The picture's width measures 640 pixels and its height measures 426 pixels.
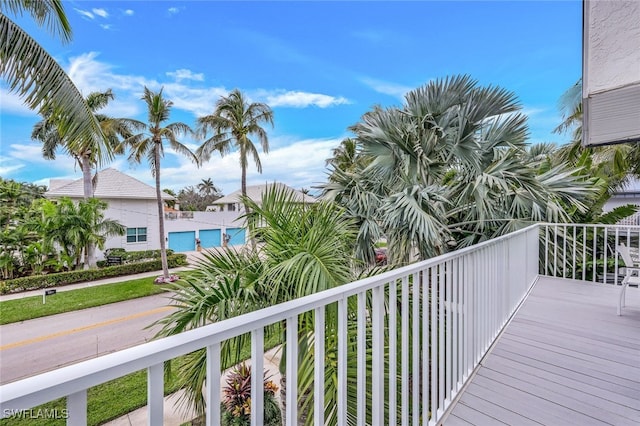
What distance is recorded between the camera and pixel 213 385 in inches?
31.1

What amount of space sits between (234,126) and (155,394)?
44.3 ft

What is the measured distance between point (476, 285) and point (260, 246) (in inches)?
70.2

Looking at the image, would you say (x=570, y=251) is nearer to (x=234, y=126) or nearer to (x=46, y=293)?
(x=234, y=126)

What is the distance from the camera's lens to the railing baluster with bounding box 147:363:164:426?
2.19 ft

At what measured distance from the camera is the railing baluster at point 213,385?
30.6 inches

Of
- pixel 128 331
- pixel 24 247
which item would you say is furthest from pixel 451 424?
pixel 24 247

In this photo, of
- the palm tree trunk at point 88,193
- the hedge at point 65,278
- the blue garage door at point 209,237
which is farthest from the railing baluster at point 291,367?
the blue garage door at point 209,237

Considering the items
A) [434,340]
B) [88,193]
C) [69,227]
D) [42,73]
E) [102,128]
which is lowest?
[434,340]

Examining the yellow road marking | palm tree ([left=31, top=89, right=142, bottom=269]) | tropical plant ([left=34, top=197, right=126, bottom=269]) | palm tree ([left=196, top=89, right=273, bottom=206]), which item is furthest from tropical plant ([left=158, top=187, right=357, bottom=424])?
tropical plant ([left=34, top=197, right=126, bottom=269])

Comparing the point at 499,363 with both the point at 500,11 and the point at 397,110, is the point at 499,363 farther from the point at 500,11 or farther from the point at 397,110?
the point at 500,11

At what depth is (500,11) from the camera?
6.90 m

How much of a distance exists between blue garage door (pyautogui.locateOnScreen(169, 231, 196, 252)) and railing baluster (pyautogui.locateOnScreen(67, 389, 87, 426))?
19.9 m

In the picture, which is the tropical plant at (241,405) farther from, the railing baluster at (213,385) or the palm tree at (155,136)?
the palm tree at (155,136)

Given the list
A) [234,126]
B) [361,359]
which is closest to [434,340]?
[361,359]
